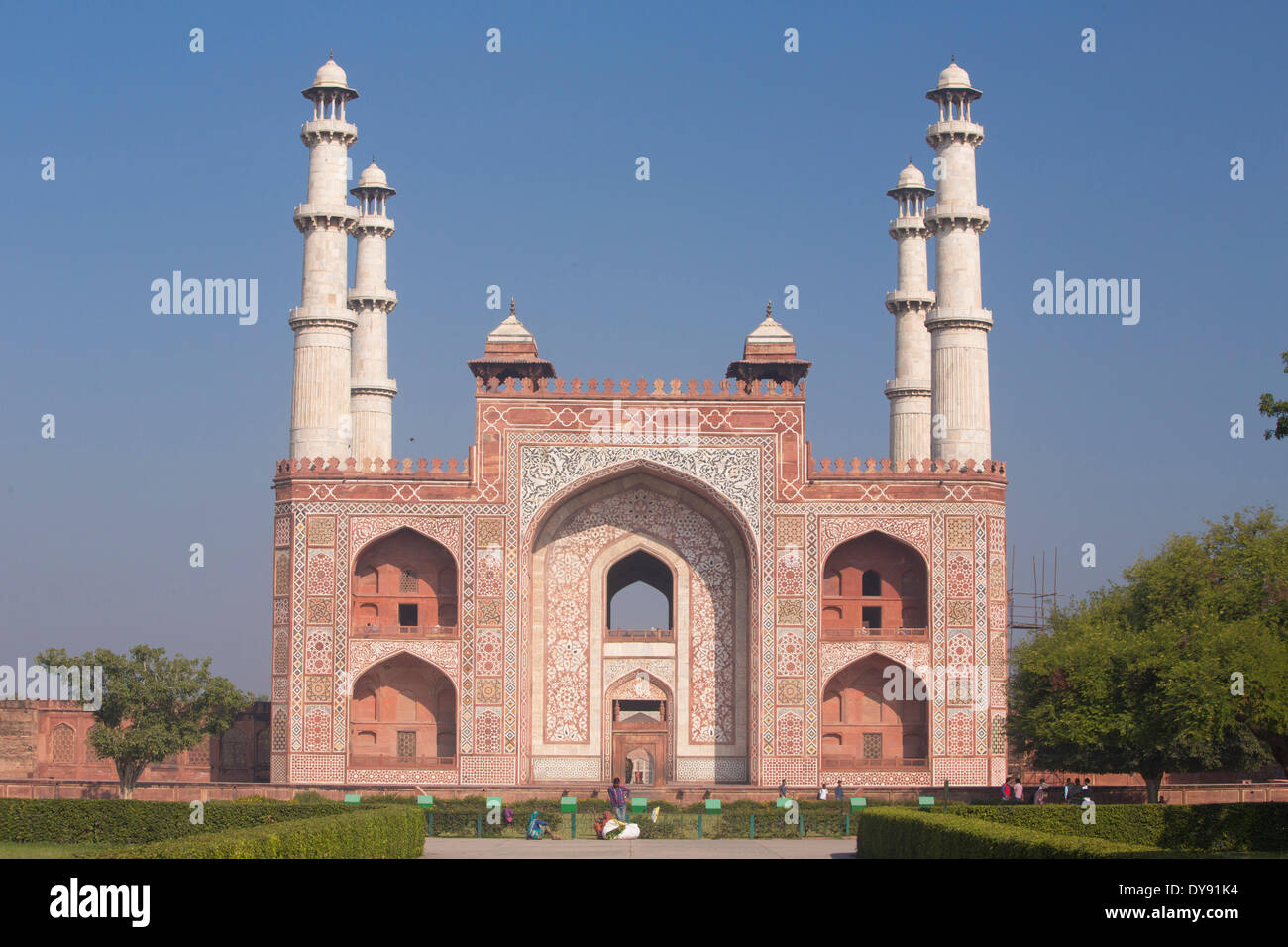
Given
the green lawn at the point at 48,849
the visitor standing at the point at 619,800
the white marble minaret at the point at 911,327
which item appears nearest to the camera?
the green lawn at the point at 48,849

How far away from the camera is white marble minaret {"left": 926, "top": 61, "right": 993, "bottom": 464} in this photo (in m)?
35.3

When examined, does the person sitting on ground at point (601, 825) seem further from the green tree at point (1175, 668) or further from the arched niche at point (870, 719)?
the arched niche at point (870, 719)

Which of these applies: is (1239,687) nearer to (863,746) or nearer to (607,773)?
(863,746)

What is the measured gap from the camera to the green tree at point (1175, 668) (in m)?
24.7

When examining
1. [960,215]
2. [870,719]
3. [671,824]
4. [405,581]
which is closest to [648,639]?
[870,719]

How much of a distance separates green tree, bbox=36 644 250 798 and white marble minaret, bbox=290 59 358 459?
16.4 feet

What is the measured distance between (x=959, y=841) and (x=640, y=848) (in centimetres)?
646

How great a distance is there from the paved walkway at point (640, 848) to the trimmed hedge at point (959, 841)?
1210 millimetres

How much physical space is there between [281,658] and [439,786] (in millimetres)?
4036

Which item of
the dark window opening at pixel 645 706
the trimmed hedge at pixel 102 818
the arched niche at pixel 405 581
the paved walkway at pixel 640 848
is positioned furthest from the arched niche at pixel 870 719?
the trimmed hedge at pixel 102 818

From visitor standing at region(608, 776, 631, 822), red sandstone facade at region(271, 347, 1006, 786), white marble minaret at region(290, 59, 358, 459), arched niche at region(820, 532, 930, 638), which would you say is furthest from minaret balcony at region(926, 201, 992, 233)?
visitor standing at region(608, 776, 631, 822)

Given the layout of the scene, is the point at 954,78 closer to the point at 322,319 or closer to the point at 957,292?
the point at 957,292
